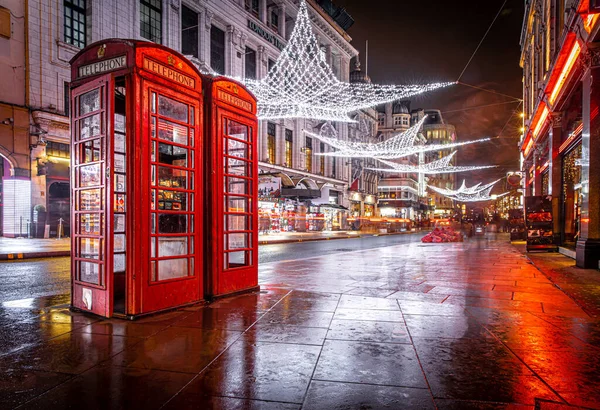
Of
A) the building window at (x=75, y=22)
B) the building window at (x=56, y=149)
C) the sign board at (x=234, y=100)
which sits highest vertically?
the building window at (x=75, y=22)

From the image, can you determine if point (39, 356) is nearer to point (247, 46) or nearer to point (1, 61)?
point (1, 61)

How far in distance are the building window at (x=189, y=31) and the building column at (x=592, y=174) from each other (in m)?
25.3

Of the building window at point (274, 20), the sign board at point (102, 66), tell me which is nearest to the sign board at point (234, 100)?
the sign board at point (102, 66)

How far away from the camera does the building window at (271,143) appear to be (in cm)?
3700

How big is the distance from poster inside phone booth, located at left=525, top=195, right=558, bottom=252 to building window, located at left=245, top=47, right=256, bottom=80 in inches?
1025

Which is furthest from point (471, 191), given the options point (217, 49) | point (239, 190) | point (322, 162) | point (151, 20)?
point (239, 190)

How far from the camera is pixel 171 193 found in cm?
563

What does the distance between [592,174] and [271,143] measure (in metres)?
29.3

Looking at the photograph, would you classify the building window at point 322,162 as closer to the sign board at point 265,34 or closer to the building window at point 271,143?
the building window at point 271,143

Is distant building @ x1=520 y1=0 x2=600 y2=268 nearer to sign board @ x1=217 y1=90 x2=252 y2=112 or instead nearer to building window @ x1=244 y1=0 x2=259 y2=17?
sign board @ x1=217 y1=90 x2=252 y2=112

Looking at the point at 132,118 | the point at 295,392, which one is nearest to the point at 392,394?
the point at 295,392

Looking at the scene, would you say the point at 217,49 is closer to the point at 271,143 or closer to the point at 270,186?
the point at 271,143

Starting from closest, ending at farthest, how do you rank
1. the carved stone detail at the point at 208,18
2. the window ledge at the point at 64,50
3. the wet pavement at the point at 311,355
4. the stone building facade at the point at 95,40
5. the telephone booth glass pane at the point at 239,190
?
the wet pavement at the point at 311,355
the telephone booth glass pane at the point at 239,190
the stone building facade at the point at 95,40
the window ledge at the point at 64,50
the carved stone detail at the point at 208,18

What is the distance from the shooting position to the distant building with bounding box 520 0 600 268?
10359 mm
